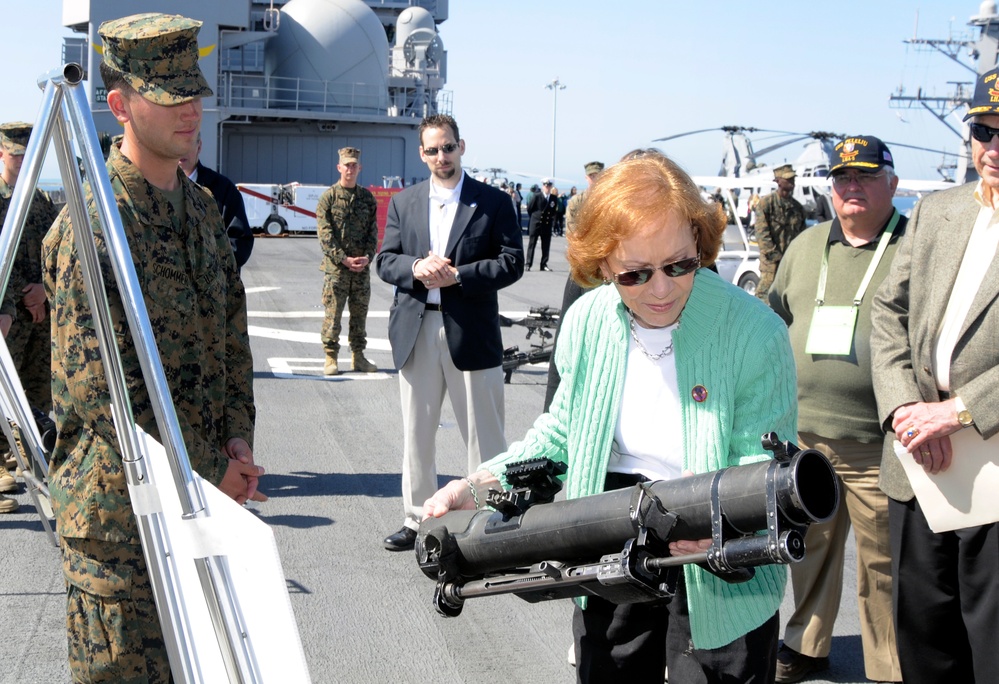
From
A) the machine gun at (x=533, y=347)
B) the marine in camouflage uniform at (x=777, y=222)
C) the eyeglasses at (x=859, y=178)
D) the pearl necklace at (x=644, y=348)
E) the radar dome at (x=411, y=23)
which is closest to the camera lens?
the pearl necklace at (x=644, y=348)

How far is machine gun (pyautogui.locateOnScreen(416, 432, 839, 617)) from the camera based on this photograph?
1.93 meters

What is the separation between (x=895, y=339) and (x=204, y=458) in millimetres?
2292

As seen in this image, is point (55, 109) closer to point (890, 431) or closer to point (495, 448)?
point (890, 431)

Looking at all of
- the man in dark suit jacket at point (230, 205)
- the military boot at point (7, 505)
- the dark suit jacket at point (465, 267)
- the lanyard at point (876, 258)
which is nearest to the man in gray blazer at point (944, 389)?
the lanyard at point (876, 258)

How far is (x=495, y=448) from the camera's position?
575 cm

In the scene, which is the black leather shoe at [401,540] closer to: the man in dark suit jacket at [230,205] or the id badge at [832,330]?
the man in dark suit jacket at [230,205]

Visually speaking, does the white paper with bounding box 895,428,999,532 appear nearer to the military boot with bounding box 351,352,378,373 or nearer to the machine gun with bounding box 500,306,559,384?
the machine gun with bounding box 500,306,559,384

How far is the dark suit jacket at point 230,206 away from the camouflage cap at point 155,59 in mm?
3991

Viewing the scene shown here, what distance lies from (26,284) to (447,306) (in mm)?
2667

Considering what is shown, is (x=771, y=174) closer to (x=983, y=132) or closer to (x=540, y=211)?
(x=540, y=211)

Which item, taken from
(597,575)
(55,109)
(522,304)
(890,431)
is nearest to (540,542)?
(597,575)

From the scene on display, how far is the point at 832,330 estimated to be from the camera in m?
4.17

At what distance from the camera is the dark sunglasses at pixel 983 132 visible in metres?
3.25

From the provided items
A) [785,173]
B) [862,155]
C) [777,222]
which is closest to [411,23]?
[785,173]
